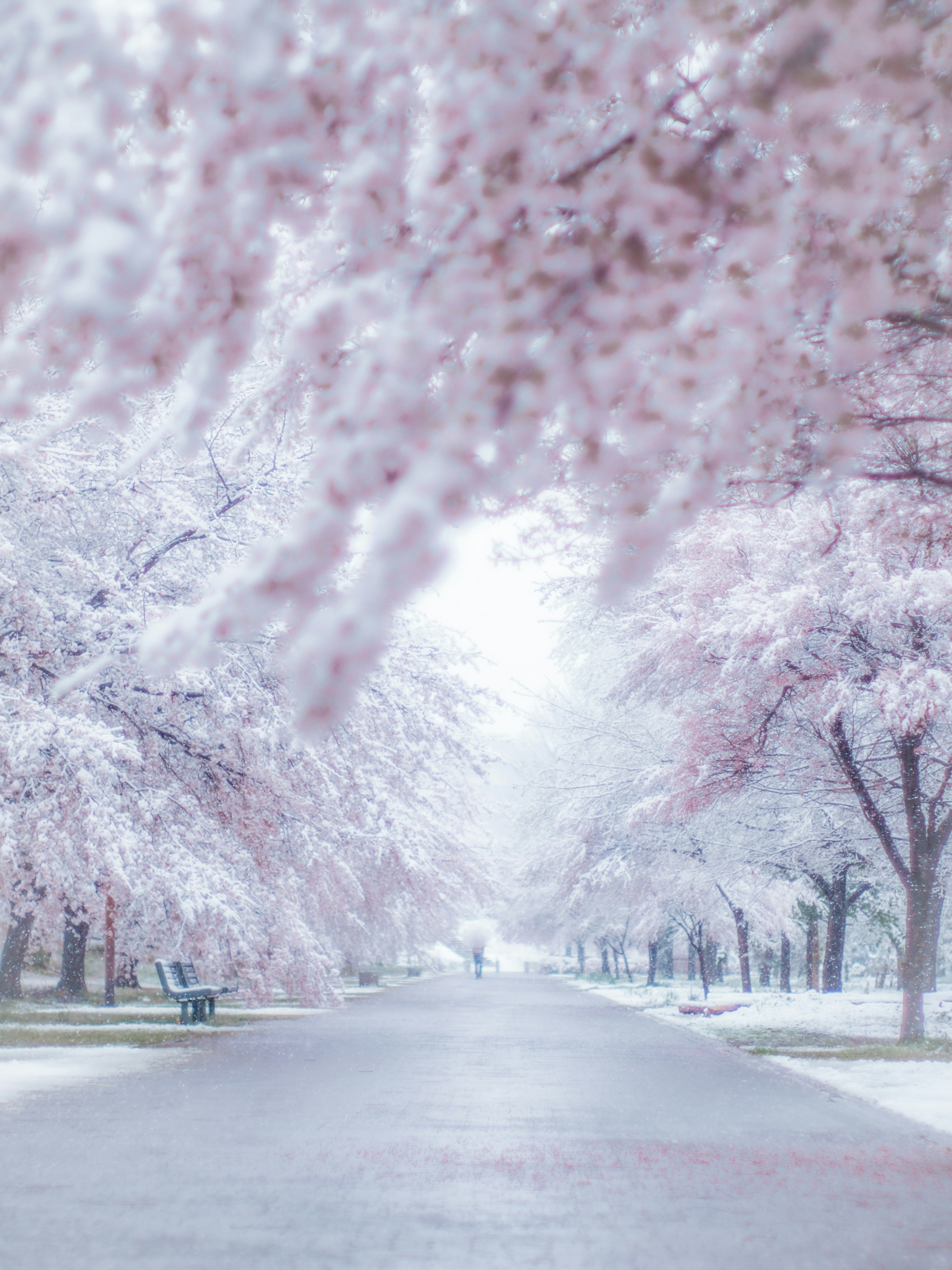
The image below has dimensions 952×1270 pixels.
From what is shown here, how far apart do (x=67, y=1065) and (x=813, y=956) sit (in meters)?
24.8

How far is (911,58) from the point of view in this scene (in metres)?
3.24

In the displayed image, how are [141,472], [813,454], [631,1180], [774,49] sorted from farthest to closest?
[141,472] < [631,1180] < [813,454] < [774,49]

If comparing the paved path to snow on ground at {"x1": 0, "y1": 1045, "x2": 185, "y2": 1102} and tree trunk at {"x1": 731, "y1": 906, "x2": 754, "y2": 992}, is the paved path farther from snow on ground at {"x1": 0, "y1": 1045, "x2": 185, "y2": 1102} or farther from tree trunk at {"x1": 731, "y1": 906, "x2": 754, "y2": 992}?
tree trunk at {"x1": 731, "y1": 906, "x2": 754, "y2": 992}

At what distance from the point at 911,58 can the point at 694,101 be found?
0.84m

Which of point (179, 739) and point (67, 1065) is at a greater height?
point (179, 739)

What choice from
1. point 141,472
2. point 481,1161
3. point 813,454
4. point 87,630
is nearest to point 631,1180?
point 481,1161

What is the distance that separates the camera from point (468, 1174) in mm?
6312

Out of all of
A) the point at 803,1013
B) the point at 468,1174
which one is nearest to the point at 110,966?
the point at 803,1013

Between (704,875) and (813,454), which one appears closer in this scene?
(813,454)

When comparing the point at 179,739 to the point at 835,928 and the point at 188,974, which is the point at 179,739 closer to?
the point at 188,974

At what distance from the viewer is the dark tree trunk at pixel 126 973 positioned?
1262 inches

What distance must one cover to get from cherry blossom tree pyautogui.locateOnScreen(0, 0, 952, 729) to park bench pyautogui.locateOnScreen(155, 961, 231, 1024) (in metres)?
15.6

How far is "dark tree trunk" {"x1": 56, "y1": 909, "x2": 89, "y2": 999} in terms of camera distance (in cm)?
2594

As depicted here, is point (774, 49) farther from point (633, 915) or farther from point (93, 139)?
point (633, 915)
